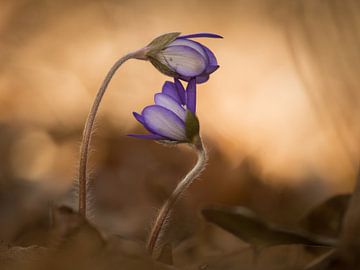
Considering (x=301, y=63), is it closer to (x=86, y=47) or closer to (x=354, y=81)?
(x=354, y=81)

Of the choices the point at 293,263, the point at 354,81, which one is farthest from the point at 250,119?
the point at 293,263

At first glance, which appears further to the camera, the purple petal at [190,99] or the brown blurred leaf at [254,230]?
the brown blurred leaf at [254,230]

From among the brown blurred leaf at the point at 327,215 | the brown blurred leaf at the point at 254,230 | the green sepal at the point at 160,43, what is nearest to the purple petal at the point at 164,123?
the green sepal at the point at 160,43

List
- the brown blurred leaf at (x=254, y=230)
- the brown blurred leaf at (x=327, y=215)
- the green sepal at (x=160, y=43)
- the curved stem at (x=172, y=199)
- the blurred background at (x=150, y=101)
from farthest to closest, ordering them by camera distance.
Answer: the blurred background at (x=150, y=101) → the brown blurred leaf at (x=327, y=215) → the brown blurred leaf at (x=254, y=230) → the green sepal at (x=160, y=43) → the curved stem at (x=172, y=199)

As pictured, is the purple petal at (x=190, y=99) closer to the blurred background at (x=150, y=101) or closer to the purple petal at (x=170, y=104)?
the purple petal at (x=170, y=104)

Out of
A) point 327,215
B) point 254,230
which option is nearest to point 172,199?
point 254,230

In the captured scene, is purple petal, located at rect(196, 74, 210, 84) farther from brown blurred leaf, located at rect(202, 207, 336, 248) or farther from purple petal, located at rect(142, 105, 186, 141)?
brown blurred leaf, located at rect(202, 207, 336, 248)

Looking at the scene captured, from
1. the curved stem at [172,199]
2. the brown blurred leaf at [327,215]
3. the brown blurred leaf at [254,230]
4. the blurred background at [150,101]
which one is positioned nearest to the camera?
the curved stem at [172,199]

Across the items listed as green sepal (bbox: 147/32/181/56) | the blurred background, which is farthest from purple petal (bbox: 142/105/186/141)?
the blurred background
